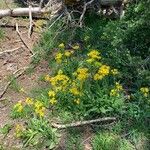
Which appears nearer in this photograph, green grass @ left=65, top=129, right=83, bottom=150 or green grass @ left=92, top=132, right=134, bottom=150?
green grass @ left=92, top=132, right=134, bottom=150

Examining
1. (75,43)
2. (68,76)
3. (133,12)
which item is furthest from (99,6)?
(68,76)

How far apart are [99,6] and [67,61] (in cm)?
170

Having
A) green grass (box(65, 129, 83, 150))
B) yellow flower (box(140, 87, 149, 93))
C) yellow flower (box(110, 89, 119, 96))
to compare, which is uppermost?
yellow flower (box(140, 87, 149, 93))

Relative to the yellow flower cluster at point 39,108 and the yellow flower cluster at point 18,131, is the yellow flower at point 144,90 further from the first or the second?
the yellow flower cluster at point 18,131

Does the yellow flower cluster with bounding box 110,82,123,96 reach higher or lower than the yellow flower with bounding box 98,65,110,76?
lower

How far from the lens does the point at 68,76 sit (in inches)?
235

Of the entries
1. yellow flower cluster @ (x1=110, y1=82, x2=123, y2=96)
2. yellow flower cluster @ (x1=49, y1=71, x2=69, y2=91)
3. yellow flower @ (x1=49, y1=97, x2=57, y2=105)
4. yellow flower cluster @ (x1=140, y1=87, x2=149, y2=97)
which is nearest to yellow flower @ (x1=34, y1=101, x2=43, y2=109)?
yellow flower @ (x1=49, y1=97, x2=57, y2=105)

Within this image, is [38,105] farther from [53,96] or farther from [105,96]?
[105,96]

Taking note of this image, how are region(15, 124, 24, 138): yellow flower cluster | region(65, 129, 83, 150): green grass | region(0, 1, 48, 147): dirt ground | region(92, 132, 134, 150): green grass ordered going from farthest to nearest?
1. region(0, 1, 48, 147): dirt ground
2. region(15, 124, 24, 138): yellow flower cluster
3. region(65, 129, 83, 150): green grass
4. region(92, 132, 134, 150): green grass

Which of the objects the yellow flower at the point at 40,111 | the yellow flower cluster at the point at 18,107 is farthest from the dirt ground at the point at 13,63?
the yellow flower at the point at 40,111

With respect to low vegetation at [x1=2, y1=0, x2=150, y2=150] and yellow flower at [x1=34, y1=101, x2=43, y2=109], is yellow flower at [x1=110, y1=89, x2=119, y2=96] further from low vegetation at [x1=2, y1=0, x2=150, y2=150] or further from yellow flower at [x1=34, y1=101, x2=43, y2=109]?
yellow flower at [x1=34, y1=101, x2=43, y2=109]

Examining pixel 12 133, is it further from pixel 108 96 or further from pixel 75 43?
pixel 75 43

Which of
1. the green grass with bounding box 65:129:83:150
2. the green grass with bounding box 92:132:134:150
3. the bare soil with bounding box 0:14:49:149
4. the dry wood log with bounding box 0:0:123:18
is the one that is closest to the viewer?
the green grass with bounding box 92:132:134:150

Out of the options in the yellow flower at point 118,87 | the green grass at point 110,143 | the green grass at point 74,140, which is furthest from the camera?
the yellow flower at point 118,87
